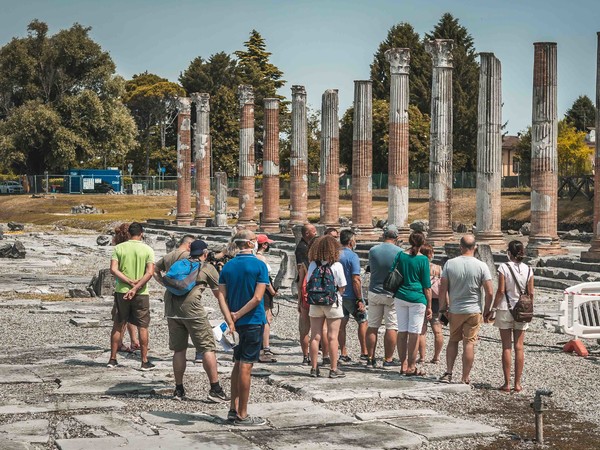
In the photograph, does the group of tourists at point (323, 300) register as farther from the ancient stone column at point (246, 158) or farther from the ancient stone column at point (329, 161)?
the ancient stone column at point (246, 158)

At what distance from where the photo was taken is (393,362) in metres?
16.9

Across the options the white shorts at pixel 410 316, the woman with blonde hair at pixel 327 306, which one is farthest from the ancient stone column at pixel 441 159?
the woman with blonde hair at pixel 327 306

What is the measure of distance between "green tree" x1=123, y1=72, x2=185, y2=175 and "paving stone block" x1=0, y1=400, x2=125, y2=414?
4056 inches

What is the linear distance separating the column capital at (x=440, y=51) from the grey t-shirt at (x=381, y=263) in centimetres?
2335

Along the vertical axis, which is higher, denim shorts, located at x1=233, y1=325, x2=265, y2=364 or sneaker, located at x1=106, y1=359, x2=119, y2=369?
denim shorts, located at x1=233, y1=325, x2=265, y2=364

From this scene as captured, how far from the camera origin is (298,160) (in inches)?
2114

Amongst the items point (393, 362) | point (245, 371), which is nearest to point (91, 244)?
point (393, 362)

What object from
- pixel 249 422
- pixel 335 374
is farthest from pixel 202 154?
pixel 249 422

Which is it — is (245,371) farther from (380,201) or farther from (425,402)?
(380,201)

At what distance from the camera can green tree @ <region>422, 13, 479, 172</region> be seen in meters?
96.8

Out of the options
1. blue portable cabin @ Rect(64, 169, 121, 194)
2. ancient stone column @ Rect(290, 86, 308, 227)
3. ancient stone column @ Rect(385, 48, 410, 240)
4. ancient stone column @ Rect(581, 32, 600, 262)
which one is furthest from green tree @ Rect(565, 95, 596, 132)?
ancient stone column @ Rect(581, 32, 600, 262)

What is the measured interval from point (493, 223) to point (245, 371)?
26.0 m

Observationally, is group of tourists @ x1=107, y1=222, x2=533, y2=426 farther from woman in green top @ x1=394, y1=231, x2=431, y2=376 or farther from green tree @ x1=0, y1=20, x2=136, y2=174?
green tree @ x1=0, y1=20, x2=136, y2=174

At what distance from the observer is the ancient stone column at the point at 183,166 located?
211ft
